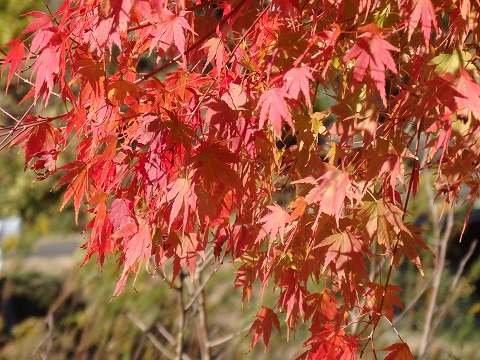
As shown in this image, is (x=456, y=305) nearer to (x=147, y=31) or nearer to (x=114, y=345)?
(x=114, y=345)

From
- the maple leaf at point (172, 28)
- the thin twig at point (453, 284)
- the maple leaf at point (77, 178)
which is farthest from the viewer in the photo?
the thin twig at point (453, 284)

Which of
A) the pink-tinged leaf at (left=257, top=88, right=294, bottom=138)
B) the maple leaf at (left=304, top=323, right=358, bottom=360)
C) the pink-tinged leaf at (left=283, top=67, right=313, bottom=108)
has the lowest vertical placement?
the maple leaf at (left=304, top=323, right=358, bottom=360)

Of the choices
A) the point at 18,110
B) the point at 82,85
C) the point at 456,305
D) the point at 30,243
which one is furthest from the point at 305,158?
the point at 18,110

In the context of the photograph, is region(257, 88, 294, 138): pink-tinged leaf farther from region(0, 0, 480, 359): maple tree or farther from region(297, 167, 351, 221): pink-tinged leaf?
region(297, 167, 351, 221): pink-tinged leaf

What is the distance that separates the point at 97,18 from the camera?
1330 mm

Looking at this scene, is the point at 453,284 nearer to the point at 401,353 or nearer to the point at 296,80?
the point at 401,353

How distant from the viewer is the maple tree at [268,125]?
1.22 m

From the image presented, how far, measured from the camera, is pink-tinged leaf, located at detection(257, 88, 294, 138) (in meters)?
1.19

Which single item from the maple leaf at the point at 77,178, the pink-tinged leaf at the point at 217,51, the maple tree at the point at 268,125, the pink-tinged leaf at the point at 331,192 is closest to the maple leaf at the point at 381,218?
the maple tree at the point at 268,125

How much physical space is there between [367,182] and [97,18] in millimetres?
567

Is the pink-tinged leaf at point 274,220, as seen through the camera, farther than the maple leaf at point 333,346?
No

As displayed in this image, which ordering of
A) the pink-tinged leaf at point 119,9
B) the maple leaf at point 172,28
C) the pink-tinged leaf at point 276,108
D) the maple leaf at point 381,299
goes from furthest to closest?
the maple leaf at point 381,299, the maple leaf at point 172,28, the pink-tinged leaf at point 276,108, the pink-tinged leaf at point 119,9

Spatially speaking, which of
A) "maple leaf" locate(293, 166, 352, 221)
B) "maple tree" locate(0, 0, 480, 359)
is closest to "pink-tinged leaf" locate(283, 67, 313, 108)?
"maple tree" locate(0, 0, 480, 359)

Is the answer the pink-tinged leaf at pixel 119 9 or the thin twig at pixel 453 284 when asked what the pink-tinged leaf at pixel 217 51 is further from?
the thin twig at pixel 453 284
